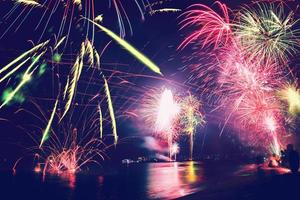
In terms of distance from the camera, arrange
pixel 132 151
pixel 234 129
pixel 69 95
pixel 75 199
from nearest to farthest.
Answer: pixel 69 95, pixel 75 199, pixel 234 129, pixel 132 151

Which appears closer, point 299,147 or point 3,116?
point 3,116

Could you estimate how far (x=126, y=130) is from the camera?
9219 cm

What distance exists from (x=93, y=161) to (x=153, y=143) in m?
19.8

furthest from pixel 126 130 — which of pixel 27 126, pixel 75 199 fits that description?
pixel 75 199

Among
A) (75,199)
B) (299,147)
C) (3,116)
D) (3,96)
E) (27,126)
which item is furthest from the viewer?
(299,147)

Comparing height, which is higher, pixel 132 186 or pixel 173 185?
pixel 173 185

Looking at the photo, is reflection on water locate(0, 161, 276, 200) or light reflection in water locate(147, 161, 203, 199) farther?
reflection on water locate(0, 161, 276, 200)

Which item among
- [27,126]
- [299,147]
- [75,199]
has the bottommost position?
[75,199]

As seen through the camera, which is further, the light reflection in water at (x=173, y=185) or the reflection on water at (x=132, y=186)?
the reflection on water at (x=132, y=186)

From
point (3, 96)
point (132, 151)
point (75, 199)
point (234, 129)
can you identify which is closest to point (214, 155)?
point (234, 129)

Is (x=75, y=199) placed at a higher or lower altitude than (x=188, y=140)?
lower

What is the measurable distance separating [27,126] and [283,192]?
52.7 m

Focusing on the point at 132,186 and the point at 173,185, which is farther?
the point at 132,186

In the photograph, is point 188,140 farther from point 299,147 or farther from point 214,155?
point 299,147
